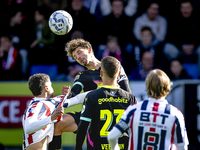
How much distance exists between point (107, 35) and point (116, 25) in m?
0.40

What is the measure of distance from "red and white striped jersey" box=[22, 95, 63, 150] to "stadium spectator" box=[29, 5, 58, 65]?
403 cm

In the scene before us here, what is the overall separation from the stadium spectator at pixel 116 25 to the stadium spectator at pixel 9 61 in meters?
2.38

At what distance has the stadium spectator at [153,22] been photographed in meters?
9.34

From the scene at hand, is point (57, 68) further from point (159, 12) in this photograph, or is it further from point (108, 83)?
point (108, 83)

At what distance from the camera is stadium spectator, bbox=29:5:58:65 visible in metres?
9.01

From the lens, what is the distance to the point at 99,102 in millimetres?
4102

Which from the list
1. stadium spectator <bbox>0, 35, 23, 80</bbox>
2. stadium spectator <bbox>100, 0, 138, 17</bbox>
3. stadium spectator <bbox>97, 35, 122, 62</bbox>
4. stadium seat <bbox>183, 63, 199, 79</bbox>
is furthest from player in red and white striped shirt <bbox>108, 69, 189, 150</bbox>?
stadium spectator <bbox>100, 0, 138, 17</bbox>

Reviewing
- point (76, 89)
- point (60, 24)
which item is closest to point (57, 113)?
point (76, 89)

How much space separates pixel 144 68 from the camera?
8.67 metres

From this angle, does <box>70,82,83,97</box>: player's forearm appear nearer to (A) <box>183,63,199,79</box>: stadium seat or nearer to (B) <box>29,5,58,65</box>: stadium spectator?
(B) <box>29,5,58,65</box>: stadium spectator

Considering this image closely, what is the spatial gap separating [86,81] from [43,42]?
389cm

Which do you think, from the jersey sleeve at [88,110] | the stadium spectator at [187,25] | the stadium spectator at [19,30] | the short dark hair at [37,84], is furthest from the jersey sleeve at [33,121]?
the stadium spectator at [187,25]

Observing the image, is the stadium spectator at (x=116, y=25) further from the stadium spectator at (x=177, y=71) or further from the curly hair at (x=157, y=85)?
the curly hair at (x=157, y=85)

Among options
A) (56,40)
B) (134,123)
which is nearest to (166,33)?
(56,40)
